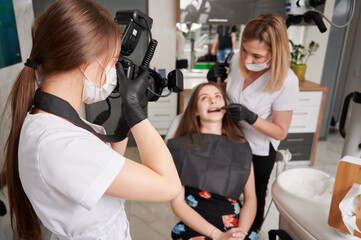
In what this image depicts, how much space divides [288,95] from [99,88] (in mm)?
1063

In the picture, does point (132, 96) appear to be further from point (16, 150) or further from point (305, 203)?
point (305, 203)

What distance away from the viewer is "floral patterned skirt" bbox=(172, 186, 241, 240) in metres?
1.47

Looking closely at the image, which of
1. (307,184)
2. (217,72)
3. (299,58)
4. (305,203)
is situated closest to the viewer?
(305,203)

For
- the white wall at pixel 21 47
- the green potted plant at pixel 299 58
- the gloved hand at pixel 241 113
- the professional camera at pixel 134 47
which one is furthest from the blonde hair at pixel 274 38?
the green potted plant at pixel 299 58

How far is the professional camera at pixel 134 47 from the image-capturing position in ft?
2.69

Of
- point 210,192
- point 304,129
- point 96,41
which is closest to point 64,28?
point 96,41

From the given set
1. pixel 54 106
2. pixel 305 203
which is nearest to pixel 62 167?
pixel 54 106

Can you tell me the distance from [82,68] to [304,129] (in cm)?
275

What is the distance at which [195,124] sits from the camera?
1.67 meters

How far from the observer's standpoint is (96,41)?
2.30 ft

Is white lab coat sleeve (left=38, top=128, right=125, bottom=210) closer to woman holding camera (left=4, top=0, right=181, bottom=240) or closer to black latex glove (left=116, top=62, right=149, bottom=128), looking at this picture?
woman holding camera (left=4, top=0, right=181, bottom=240)

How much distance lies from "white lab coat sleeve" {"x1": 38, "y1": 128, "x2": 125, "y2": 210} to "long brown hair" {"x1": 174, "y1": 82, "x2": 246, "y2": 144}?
41.2 inches

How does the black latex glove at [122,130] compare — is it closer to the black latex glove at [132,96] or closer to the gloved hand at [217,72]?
the black latex glove at [132,96]

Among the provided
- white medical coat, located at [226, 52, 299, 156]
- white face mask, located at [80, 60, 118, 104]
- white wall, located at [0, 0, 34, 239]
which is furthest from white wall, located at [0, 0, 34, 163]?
white medical coat, located at [226, 52, 299, 156]
